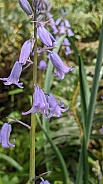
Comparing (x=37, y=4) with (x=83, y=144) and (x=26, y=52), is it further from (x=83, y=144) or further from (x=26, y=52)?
(x=83, y=144)

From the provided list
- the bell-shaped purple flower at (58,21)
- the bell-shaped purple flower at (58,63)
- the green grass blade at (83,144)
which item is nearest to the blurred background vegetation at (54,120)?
the bell-shaped purple flower at (58,21)

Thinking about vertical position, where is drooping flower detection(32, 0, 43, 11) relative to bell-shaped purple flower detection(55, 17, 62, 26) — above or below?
above

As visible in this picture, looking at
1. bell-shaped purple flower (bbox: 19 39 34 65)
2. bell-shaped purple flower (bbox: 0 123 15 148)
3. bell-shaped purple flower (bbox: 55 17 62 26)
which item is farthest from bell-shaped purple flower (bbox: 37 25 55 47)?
bell-shaped purple flower (bbox: 55 17 62 26)

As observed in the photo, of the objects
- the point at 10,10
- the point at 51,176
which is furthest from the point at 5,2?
the point at 51,176

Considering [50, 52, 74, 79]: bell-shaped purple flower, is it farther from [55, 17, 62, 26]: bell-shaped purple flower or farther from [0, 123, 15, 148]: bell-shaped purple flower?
[55, 17, 62, 26]: bell-shaped purple flower

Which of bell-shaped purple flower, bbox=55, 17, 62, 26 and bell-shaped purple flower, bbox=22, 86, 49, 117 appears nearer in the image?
bell-shaped purple flower, bbox=22, 86, 49, 117

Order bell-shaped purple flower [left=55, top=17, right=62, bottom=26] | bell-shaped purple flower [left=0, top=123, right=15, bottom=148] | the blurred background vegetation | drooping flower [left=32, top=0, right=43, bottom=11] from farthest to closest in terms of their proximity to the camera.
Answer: bell-shaped purple flower [left=55, top=17, right=62, bottom=26]
the blurred background vegetation
bell-shaped purple flower [left=0, top=123, right=15, bottom=148]
drooping flower [left=32, top=0, right=43, bottom=11]

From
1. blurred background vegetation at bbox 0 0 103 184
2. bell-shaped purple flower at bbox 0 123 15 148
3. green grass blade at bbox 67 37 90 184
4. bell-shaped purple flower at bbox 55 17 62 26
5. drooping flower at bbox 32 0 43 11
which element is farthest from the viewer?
bell-shaped purple flower at bbox 55 17 62 26

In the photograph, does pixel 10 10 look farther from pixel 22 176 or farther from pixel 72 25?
pixel 22 176

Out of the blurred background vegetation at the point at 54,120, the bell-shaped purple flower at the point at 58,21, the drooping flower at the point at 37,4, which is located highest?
the drooping flower at the point at 37,4

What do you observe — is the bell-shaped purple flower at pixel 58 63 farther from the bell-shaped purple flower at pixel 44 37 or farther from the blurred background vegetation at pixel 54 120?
the blurred background vegetation at pixel 54 120

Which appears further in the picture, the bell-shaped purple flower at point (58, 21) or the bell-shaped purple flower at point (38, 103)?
the bell-shaped purple flower at point (58, 21)
